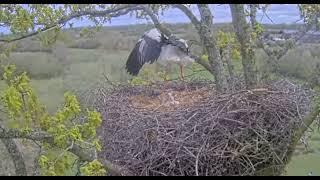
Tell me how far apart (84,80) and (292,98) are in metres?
6.81

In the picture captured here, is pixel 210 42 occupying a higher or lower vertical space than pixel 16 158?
higher

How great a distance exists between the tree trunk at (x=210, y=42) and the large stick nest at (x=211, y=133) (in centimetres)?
34

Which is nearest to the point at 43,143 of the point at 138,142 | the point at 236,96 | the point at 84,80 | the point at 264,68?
the point at 138,142

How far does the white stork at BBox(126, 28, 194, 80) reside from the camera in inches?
291

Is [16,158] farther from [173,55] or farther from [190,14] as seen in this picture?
[190,14]

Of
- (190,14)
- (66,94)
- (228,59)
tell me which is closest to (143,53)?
(228,59)

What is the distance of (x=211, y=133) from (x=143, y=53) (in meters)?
2.37

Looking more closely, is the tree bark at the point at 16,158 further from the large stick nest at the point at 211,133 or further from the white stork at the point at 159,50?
the white stork at the point at 159,50

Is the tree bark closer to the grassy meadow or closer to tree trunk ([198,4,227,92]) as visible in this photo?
the grassy meadow

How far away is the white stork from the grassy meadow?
0.34m

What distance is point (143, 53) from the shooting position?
751cm

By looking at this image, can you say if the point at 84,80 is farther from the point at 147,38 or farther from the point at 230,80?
the point at 230,80

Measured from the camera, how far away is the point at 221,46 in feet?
22.6

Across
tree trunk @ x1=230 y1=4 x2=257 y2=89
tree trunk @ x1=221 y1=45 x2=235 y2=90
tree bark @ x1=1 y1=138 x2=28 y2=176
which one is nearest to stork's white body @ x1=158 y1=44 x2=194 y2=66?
tree trunk @ x1=221 y1=45 x2=235 y2=90
